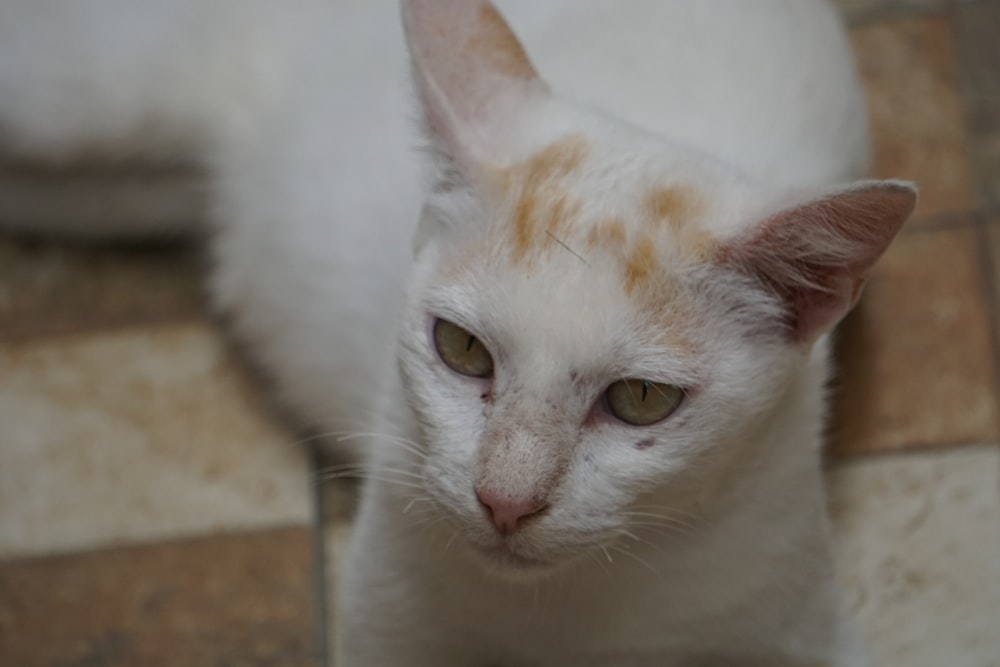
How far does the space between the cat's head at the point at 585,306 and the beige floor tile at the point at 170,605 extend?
2.30 ft

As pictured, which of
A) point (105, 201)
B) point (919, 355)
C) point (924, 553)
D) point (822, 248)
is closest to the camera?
point (822, 248)

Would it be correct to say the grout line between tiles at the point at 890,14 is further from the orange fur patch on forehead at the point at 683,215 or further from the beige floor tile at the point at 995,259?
the orange fur patch on forehead at the point at 683,215

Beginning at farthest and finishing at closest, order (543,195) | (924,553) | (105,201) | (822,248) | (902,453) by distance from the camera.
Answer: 1. (105,201)
2. (902,453)
3. (924,553)
4. (543,195)
5. (822,248)

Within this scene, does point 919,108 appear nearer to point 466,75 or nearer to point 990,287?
point 990,287

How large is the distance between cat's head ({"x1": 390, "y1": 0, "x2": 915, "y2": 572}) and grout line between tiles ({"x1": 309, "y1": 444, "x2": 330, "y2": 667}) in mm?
659

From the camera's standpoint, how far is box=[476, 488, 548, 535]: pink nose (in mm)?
1239

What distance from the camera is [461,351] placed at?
132 centimetres

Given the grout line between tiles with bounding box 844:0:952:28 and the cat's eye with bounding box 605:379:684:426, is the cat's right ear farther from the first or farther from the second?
the grout line between tiles with bounding box 844:0:952:28

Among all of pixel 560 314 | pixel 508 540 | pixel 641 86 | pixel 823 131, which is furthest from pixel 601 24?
pixel 508 540

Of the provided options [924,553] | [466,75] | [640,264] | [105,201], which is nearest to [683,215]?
[640,264]

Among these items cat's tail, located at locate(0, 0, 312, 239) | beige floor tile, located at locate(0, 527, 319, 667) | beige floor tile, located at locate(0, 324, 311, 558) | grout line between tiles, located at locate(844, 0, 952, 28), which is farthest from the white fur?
grout line between tiles, located at locate(844, 0, 952, 28)

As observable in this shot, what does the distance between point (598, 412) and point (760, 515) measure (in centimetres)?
35

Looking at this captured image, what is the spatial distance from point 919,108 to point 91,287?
161 cm

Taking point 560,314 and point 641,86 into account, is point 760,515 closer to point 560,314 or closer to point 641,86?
point 560,314
